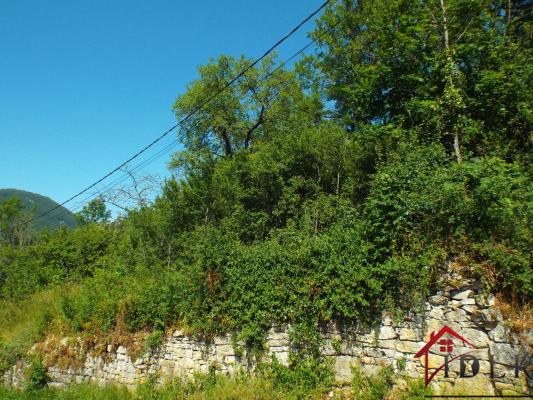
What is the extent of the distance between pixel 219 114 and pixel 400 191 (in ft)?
58.2

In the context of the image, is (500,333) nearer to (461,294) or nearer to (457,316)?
(457,316)

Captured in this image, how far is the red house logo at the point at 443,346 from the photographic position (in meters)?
5.96

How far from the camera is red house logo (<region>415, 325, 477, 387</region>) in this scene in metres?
5.96

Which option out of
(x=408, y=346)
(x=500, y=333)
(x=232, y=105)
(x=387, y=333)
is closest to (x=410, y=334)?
(x=408, y=346)

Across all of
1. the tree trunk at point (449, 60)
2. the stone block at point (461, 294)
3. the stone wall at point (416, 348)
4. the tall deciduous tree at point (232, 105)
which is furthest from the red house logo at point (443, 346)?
the tall deciduous tree at point (232, 105)

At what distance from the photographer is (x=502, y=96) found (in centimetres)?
1030

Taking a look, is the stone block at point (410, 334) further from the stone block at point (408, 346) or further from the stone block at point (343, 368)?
the stone block at point (343, 368)

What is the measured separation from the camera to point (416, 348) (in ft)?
20.7

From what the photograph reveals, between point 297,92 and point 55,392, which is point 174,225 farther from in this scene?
point 297,92

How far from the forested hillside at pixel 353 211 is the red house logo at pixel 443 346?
63 centimetres

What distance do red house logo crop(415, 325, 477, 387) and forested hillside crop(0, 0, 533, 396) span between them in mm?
627

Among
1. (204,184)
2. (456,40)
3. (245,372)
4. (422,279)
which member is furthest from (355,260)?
(204,184)

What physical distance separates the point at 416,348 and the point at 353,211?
187 inches

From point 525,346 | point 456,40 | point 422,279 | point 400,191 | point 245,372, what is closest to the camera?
point 525,346
